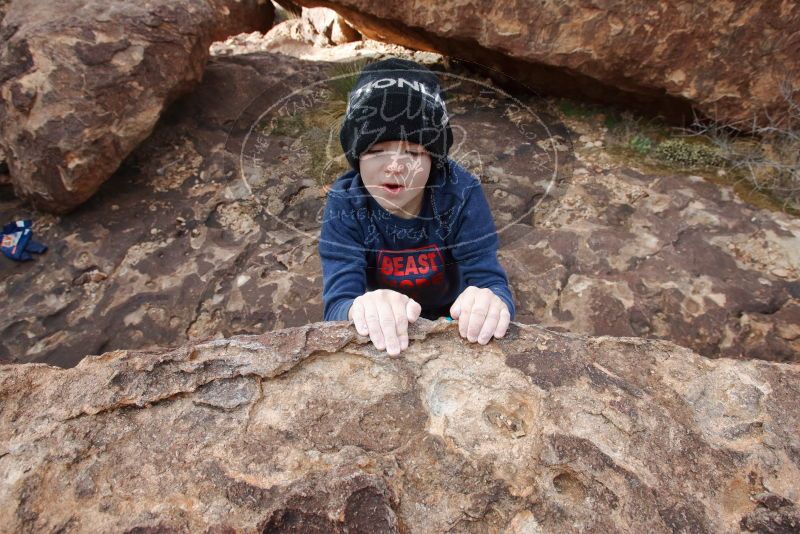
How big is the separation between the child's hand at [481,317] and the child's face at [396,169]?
0.50 metres

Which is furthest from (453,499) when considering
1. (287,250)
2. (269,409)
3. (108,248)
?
(108,248)

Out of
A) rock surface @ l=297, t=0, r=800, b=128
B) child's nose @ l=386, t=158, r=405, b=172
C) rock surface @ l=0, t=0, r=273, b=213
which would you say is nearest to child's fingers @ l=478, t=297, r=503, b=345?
child's nose @ l=386, t=158, r=405, b=172

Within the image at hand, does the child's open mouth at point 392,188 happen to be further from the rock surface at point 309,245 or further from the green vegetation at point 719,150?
the green vegetation at point 719,150

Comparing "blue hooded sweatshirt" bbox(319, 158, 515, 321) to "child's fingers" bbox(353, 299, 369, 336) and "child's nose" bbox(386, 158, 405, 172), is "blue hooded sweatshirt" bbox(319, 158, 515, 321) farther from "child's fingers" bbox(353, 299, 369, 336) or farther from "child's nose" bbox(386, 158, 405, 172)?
"child's fingers" bbox(353, 299, 369, 336)

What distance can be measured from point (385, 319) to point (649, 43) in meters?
2.77

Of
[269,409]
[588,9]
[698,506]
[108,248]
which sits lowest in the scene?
[108,248]

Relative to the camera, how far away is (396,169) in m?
1.56

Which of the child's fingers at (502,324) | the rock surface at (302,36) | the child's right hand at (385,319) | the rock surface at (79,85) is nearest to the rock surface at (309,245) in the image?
the rock surface at (79,85)

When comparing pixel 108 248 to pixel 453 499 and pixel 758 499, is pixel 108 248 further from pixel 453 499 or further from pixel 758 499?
pixel 758 499

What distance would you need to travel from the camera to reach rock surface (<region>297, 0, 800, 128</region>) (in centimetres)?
286

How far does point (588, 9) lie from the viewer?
9.63 feet

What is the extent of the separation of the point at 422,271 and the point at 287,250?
43.0 inches

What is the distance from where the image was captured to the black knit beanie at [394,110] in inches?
60.1

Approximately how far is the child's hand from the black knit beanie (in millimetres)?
582
